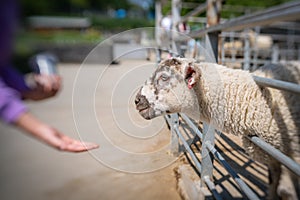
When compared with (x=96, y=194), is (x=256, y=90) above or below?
above

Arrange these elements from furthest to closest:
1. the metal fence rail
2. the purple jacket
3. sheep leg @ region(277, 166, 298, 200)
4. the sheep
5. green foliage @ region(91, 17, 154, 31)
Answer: sheep leg @ region(277, 166, 298, 200), the sheep, the metal fence rail, green foliage @ region(91, 17, 154, 31), the purple jacket

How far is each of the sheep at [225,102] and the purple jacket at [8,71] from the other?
141cm

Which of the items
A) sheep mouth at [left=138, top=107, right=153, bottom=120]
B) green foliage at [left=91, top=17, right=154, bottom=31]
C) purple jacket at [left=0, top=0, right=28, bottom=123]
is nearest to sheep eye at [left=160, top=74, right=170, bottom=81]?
sheep mouth at [left=138, top=107, right=153, bottom=120]

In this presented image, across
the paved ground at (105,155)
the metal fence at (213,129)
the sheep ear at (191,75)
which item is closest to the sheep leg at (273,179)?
the metal fence at (213,129)

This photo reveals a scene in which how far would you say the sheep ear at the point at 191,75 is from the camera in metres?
1.92

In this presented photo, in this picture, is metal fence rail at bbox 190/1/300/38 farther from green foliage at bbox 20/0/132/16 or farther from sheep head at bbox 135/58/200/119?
green foliage at bbox 20/0/132/16

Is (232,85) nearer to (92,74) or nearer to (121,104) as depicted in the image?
(121,104)

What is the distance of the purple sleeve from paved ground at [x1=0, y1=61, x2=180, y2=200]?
0.46 ft

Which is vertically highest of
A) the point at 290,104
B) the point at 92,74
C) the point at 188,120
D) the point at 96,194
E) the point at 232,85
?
the point at 92,74

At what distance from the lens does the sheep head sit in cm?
199

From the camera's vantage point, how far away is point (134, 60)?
5.91 ft

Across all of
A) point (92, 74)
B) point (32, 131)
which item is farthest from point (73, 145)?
point (92, 74)

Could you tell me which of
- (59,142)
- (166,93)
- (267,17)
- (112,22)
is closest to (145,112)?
(166,93)

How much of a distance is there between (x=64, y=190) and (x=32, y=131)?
1972mm
